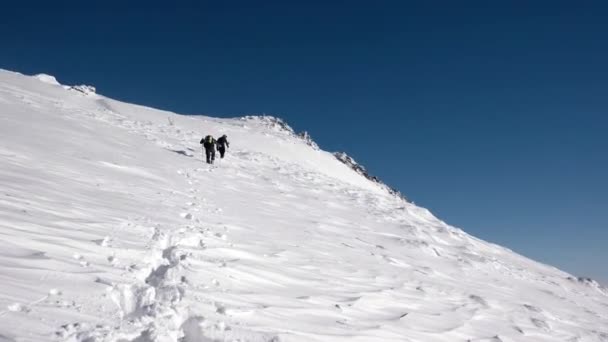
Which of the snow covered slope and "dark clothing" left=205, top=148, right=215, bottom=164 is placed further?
"dark clothing" left=205, top=148, right=215, bottom=164

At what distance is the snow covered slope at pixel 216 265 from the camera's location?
4426 mm

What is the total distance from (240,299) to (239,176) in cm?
1398

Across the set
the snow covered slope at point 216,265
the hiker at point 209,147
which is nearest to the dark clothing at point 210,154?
the hiker at point 209,147

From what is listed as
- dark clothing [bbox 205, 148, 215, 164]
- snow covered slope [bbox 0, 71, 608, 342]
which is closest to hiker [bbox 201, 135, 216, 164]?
dark clothing [bbox 205, 148, 215, 164]

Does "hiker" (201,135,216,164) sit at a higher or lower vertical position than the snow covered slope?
higher

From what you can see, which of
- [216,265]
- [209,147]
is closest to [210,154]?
[209,147]

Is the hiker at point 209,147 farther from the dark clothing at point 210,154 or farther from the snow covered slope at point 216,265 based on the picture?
the snow covered slope at point 216,265

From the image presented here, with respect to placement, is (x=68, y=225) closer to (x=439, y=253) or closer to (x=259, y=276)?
(x=259, y=276)

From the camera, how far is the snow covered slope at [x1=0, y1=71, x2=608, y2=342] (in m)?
4.43

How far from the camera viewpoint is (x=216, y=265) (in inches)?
262

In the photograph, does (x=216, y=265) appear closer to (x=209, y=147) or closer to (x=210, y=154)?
(x=209, y=147)

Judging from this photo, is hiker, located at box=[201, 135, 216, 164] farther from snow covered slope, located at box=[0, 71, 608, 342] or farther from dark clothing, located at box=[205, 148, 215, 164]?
snow covered slope, located at box=[0, 71, 608, 342]

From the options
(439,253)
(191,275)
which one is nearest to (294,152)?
(439,253)

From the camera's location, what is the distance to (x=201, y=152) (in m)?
23.8
